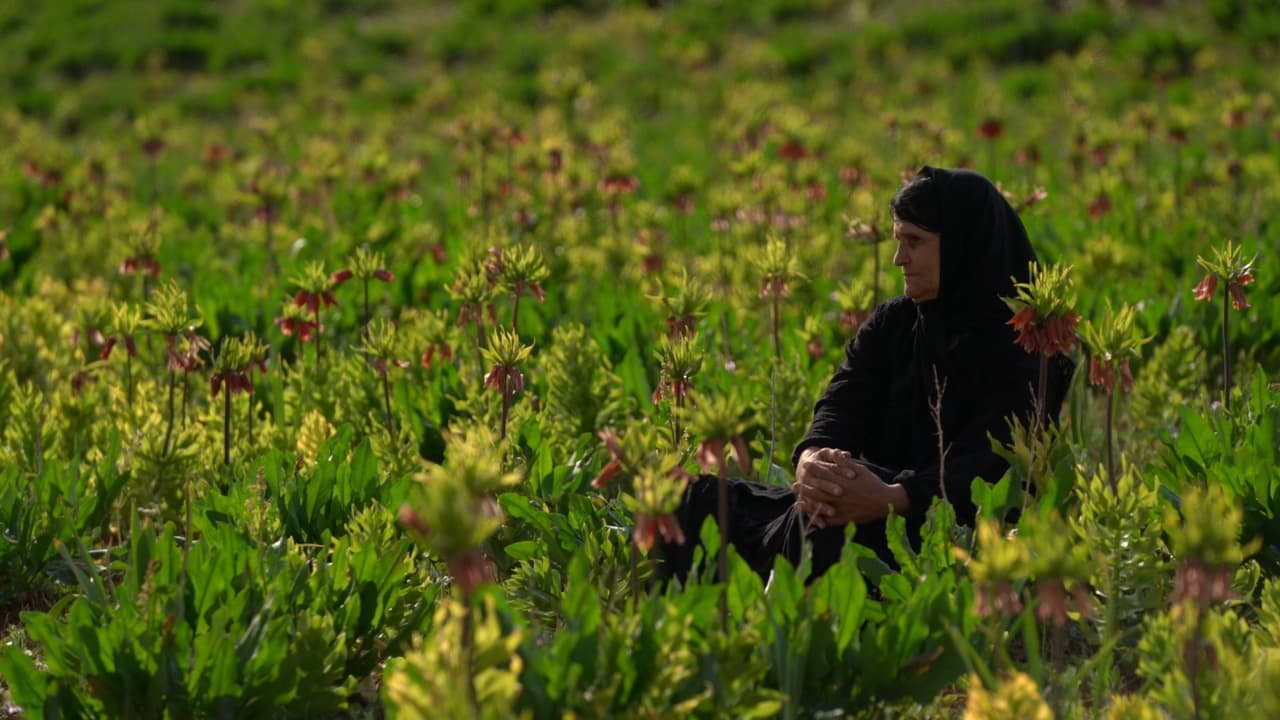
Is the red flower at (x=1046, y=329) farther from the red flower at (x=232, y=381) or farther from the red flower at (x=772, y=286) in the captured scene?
the red flower at (x=232, y=381)

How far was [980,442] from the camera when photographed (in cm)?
360

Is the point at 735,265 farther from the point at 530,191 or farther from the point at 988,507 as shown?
the point at 988,507

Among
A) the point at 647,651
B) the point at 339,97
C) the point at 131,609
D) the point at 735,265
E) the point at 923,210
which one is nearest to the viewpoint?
the point at 647,651

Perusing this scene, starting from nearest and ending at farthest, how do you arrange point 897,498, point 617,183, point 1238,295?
point 897,498 → point 1238,295 → point 617,183

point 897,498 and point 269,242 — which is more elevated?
point 269,242

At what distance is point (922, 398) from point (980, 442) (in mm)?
246

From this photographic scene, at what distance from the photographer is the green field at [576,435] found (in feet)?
8.56

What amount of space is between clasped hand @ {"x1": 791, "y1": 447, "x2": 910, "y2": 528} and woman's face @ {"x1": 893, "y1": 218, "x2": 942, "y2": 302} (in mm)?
581

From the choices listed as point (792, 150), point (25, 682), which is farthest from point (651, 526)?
point (792, 150)

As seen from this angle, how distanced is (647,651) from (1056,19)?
15.4m

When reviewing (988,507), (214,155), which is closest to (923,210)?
(988,507)

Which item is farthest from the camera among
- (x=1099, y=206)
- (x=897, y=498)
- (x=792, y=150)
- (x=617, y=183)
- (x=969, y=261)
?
(x=792, y=150)

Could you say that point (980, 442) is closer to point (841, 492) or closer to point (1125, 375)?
point (841, 492)

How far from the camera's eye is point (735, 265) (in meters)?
6.83
